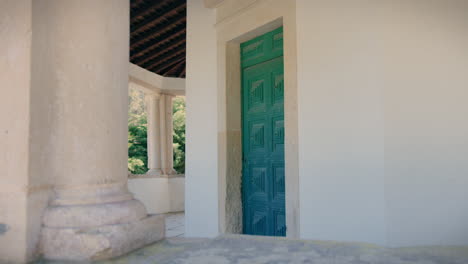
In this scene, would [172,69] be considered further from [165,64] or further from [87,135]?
[87,135]

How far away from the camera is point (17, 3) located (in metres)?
2.26

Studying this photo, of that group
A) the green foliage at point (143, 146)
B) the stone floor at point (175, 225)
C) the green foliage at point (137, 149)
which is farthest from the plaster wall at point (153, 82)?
the green foliage at point (137, 149)

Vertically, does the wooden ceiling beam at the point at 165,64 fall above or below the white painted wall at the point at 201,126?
above

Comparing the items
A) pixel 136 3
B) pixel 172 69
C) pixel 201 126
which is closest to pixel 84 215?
pixel 201 126

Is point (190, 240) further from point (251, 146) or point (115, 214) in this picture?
point (251, 146)

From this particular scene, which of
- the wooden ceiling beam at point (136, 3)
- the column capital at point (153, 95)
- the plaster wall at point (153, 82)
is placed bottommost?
the column capital at point (153, 95)

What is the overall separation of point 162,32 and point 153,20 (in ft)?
2.23

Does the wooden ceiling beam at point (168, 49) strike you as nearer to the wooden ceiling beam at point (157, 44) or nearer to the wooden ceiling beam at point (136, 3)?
the wooden ceiling beam at point (157, 44)

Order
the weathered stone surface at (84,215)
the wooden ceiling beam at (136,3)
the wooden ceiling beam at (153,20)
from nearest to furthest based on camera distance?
the weathered stone surface at (84,215) → the wooden ceiling beam at (136,3) → the wooden ceiling beam at (153,20)

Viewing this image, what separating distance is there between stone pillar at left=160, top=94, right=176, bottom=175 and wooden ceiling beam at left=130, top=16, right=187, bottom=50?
2.09 meters

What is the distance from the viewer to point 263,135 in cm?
495

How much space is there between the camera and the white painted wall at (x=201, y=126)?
17.8 feet

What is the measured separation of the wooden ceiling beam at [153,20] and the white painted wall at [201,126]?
7.68 ft

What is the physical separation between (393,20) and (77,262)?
3.03m
